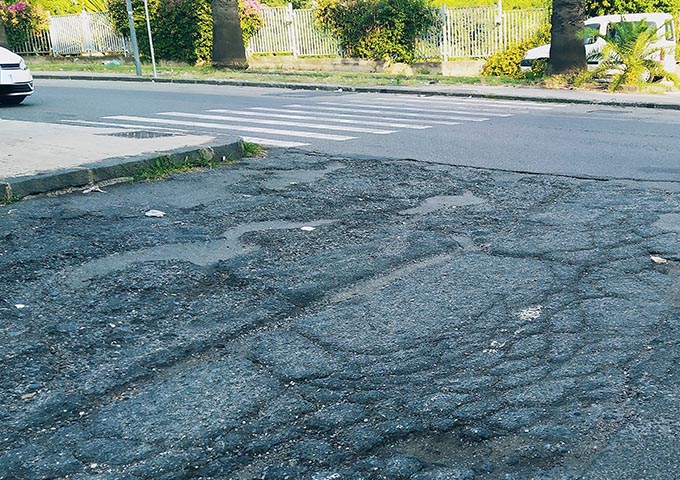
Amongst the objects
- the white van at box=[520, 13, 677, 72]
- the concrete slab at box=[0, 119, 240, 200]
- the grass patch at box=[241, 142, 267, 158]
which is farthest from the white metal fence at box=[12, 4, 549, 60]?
the concrete slab at box=[0, 119, 240, 200]

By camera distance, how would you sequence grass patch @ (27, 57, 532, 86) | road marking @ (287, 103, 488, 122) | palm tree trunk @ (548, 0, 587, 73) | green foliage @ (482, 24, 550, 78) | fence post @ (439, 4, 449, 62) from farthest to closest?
fence post @ (439, 4, 449, 62) < green foliage @ (482, 24, 550, 78) < grass patch @ (27, 57, 532, 86) < palm tree trunk @ (548, 0, 587, 73) < road marking @ (287, 103, 488, 122)

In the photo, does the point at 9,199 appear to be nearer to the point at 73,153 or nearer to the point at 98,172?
the point at 98,172

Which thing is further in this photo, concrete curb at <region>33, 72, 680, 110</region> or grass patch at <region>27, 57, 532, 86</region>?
grass patch at <region>27, 57, 532, 86</region>

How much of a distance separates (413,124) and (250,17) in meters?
19.3

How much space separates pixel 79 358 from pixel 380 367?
1397 millimetres

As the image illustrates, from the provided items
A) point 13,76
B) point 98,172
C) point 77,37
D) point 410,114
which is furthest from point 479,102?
point 77,37

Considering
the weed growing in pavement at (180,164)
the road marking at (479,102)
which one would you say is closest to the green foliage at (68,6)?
the road marking at (479,102)

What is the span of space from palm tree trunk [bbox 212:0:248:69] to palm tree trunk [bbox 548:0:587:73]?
35.6 feet

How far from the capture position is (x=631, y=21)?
1903cm

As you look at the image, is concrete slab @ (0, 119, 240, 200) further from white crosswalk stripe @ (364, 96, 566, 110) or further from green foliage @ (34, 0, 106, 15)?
green foliage @ (34, 0, 106, 15)

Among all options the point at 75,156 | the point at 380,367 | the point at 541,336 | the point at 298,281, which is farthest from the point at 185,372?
the point at 75,156

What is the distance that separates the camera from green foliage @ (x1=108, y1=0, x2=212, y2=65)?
29.3 meters

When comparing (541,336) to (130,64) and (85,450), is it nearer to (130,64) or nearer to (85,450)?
(85,450)

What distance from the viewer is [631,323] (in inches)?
157
